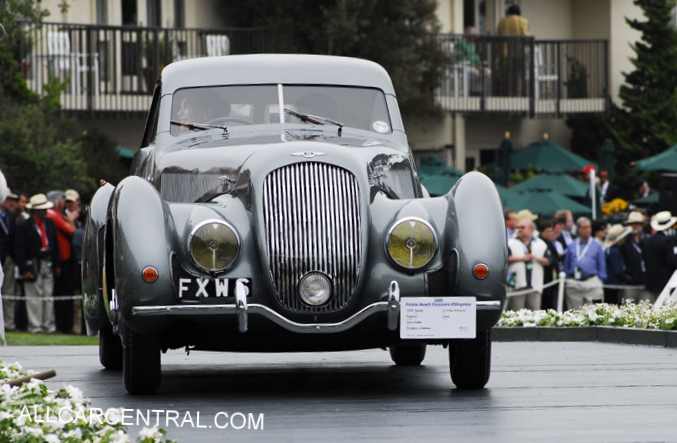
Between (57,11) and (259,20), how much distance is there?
13.9ft

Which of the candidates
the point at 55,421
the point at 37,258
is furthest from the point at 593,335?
the point at 55,421

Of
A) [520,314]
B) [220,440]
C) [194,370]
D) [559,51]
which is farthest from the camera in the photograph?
[559,51]

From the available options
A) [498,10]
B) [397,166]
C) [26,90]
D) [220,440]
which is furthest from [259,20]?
[220,440]

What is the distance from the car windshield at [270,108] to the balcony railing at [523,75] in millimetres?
25757

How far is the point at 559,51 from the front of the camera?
141 feet

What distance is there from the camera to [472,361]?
1110cm

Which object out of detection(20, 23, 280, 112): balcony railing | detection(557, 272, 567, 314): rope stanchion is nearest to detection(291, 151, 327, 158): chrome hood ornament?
detection(557, 272, 567, 314): rope stanchion

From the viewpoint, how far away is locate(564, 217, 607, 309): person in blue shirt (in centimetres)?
2550

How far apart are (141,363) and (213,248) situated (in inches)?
35.7

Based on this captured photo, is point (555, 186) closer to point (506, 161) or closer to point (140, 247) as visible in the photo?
point (506, 161)

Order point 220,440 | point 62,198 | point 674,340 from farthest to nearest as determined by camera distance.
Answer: point 62,198 < point 674,340 < point 220,440

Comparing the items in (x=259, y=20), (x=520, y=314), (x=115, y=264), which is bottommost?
(x=520, y=314)

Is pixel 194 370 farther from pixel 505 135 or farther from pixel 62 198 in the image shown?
pixel 505 135

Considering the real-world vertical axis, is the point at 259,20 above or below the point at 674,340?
above
